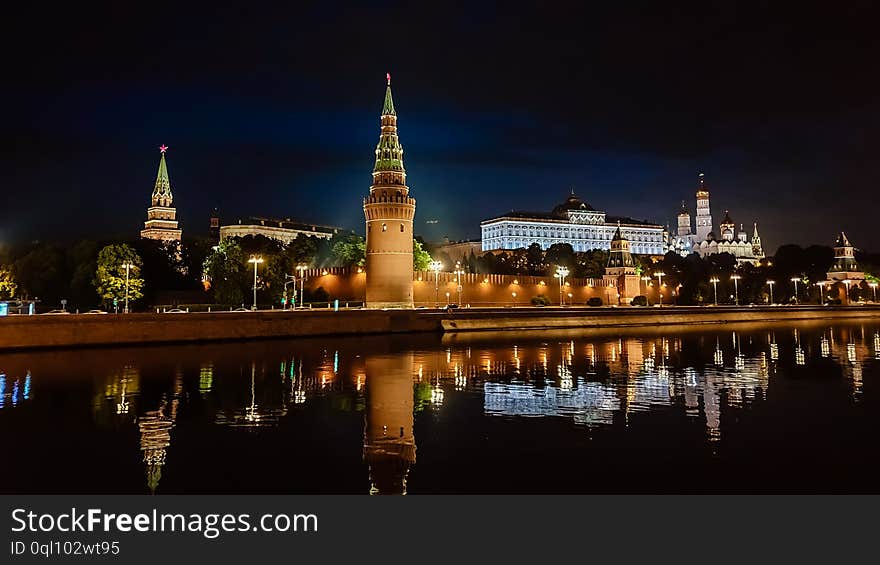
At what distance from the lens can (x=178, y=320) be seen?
98.9 feet

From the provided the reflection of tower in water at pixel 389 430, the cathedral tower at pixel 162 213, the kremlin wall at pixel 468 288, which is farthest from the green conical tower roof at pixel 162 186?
the reflection of tower in water at pixel 389 430

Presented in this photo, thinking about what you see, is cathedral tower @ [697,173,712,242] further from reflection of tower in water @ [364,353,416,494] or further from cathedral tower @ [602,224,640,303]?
reflection of tower in water @ [364,353,416,494]

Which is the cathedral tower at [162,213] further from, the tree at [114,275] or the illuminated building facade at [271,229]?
the tree at [114,275]

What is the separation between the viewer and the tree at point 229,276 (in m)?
45.5

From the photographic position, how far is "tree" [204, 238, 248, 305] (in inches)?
1790

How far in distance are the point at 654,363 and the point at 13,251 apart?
58115 millimetres

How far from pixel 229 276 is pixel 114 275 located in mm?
8074

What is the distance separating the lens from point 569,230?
142375mm

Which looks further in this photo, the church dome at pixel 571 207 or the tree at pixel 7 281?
the church dome at pixel 571 207

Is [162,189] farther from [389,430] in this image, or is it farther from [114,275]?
[389,430]

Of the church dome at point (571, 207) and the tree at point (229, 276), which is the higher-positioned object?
the church dome at point (571, 207)

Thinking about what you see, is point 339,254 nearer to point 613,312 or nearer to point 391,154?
point 391,154

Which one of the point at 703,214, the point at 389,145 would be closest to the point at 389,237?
the point at 389,145
